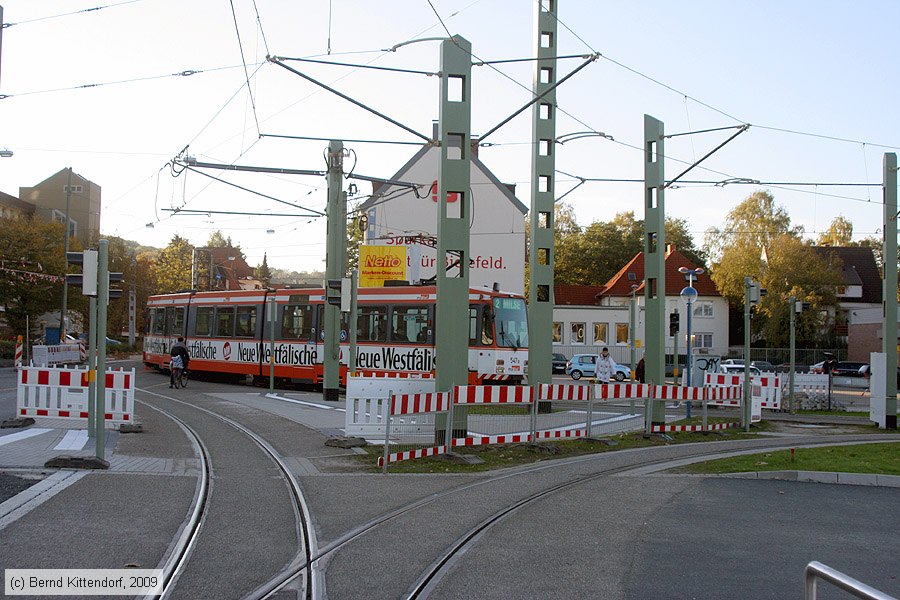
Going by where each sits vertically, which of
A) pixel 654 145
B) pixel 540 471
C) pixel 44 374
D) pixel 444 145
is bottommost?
pixel 540 471

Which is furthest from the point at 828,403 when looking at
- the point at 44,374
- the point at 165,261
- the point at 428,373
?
the point at 165,261

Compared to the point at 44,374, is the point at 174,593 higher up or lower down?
lower down

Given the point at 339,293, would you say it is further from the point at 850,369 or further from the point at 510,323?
the point at 850,369

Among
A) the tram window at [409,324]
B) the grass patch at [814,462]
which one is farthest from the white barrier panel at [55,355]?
the grass patch at [814,462]

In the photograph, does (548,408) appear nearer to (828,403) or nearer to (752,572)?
(828,403)

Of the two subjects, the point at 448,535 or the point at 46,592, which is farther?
the point at 448,535

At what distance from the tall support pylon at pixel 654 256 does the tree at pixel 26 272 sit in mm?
37115

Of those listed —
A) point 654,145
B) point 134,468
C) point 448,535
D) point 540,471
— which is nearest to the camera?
point 448,535

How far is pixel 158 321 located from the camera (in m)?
37.6

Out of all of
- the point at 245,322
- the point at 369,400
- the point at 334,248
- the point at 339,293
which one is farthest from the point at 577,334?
the point at 369,400

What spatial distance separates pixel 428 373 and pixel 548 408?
170 inches

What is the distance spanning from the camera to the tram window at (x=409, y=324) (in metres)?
26.5

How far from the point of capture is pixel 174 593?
5875 millimetres

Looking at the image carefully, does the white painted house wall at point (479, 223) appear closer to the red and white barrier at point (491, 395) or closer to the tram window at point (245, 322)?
the tram window at point (245, 322)
